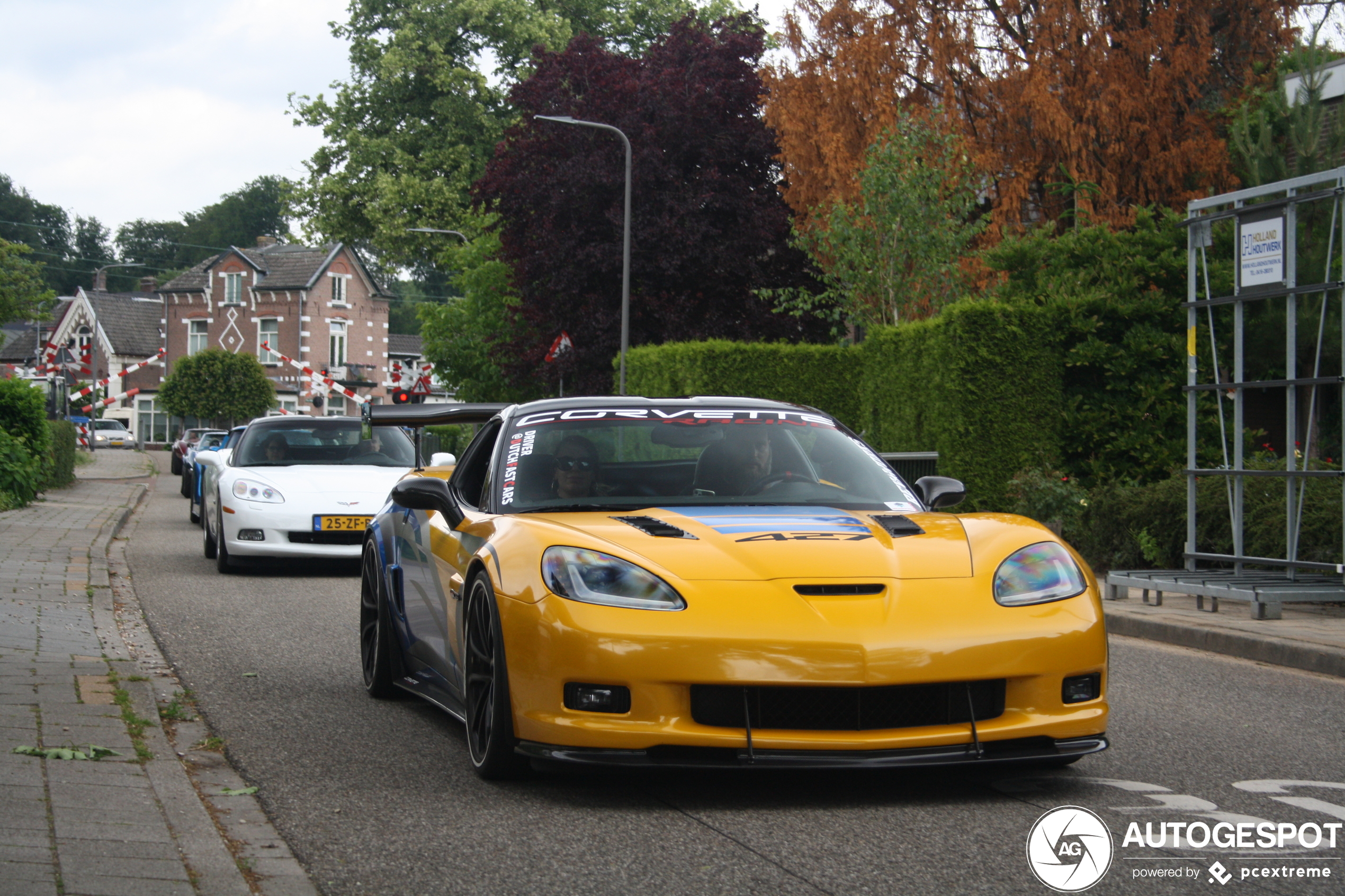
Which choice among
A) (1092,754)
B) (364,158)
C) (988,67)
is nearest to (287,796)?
(1092,754)

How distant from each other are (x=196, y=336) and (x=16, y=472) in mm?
69601

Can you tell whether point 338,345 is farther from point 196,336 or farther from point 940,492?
point 940,492

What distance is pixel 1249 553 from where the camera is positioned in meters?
12.1

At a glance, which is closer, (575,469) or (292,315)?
(575,469)

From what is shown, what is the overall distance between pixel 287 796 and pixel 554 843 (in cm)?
116

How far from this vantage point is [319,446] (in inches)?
582

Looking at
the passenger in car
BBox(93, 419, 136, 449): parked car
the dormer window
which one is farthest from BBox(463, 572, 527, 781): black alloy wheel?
the dormer window

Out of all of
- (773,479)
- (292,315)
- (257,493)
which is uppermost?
(292,315)

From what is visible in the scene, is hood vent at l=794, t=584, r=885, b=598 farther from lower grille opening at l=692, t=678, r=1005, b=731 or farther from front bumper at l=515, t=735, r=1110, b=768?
front bumper at l=515, t=735, r=1110, b=768

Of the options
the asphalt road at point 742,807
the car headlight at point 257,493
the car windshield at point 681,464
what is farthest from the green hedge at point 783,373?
the car windshield at point 681,464

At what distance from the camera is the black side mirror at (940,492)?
6070mm

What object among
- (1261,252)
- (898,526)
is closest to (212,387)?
(1261,252)

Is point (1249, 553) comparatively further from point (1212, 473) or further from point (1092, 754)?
point (1092, 754)

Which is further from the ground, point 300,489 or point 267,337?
point 267,337
